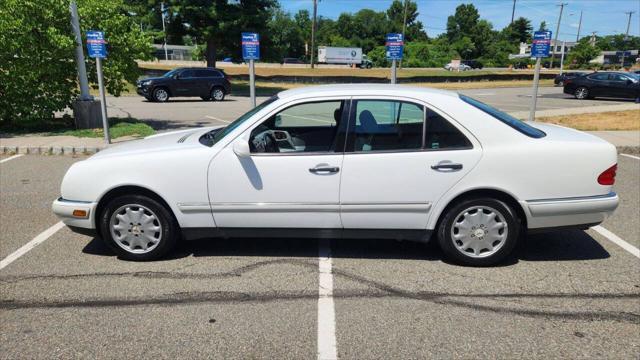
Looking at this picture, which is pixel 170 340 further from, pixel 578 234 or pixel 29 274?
pixel 578 234

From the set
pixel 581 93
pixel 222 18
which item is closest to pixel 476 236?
pixel 581 93

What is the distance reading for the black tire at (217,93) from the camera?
22672 mm

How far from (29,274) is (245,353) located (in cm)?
234

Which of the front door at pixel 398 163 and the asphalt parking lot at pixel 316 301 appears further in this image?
the front door at pixel 398 163

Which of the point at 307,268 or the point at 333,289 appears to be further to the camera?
the point at 307,268

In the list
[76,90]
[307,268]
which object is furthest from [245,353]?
[76,90]

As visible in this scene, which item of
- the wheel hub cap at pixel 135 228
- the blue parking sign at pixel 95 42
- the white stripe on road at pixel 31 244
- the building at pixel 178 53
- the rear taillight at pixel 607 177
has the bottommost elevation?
the white stripe on road at pixel 31 244

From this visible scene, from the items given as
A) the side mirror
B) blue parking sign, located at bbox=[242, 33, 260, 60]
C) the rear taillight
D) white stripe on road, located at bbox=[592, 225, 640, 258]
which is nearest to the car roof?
the side mirror

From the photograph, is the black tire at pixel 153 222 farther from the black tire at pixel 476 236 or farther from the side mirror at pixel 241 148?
the black tire at pixel 476 236

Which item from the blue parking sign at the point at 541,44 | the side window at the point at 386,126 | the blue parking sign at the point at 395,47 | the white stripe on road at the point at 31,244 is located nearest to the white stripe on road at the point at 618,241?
the side window at the point at 386,126

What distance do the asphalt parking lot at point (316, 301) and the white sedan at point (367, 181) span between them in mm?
328

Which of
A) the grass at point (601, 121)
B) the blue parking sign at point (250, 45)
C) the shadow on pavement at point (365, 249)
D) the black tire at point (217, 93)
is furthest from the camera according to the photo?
the black tire at point (217, 93)

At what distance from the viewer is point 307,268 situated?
4137 millimetres

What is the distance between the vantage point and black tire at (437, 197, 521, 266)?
3959 mm
